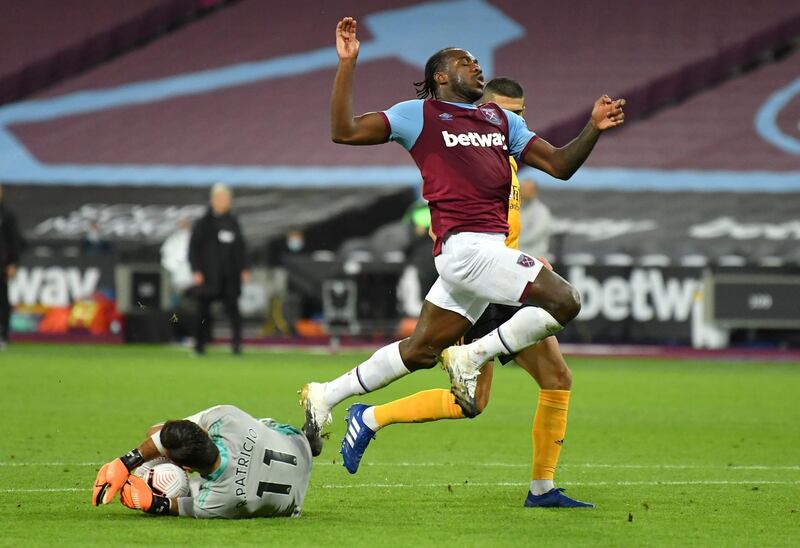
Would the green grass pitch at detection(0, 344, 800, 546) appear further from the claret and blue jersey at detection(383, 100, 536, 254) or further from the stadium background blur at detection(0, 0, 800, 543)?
the stadium background blur at detection(0, 0, 800, 543)

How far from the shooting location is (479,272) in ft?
20.9

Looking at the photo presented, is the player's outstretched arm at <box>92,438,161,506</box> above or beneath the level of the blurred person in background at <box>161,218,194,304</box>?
beneath

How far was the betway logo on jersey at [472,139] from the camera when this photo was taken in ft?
21.4

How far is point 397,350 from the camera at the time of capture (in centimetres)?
664

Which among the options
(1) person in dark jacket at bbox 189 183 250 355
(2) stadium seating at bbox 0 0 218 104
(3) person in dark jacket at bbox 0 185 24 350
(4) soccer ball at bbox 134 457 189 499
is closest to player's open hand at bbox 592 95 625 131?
(4) soccer ball at bbox 134 457 189 499

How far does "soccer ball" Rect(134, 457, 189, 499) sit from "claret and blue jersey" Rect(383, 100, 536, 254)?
152 centimetres

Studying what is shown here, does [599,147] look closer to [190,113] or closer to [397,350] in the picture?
[190,113]

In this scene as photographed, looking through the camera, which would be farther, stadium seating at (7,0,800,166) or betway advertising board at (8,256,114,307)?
stadium seating at (7,0,800,166)

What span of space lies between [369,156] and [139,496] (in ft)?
67.3

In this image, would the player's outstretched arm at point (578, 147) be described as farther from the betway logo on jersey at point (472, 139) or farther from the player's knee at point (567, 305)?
the player's knee at point (567, 305)

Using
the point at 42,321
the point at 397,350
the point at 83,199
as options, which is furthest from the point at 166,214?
the point at 397,350

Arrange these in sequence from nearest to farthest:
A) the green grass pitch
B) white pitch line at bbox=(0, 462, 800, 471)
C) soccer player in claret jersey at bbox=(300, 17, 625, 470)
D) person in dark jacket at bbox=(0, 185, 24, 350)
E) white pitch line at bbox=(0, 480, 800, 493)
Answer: the green grass pitch, soccer player in claret jersey at bbox=(300, 17, 625, 470), white pitch line at bbox=(0, 480, 800, 493), white pitch line at bbox=(0, 462, 800, 471), person in dark jacket at bbox=(0, 185, 24, 350)

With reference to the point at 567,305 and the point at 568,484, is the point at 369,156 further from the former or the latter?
the point at 567,305

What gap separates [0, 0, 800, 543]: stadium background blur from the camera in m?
20.8
